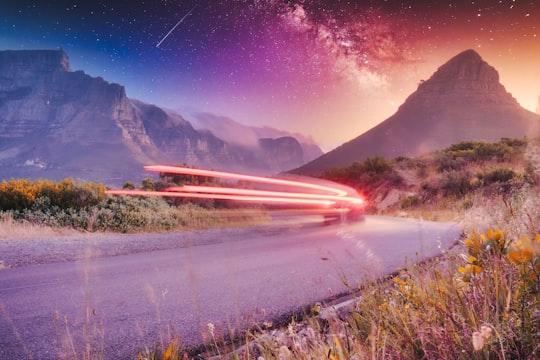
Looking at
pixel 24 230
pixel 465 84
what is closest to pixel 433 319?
pixel 24 230

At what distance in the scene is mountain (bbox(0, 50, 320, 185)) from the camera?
397 feet

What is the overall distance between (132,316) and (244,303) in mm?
1207

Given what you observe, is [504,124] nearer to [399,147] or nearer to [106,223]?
[399,147]

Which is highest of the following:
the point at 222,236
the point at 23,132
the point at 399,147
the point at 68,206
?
the point at 23,132

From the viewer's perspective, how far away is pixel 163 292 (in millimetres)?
4270

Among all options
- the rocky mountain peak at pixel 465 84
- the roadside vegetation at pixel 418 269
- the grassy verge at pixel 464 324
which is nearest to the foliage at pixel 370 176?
the roadside vegetation at pixel 418 269

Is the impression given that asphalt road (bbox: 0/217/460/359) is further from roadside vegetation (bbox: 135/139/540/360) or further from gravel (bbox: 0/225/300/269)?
gravel (bbox: 0/225/300/269)

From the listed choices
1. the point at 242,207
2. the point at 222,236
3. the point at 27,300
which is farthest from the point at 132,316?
the point at 242,207

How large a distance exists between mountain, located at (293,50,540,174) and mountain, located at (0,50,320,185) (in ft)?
205

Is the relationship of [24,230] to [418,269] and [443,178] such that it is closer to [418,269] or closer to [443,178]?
[418,269]

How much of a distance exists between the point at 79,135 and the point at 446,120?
456ft

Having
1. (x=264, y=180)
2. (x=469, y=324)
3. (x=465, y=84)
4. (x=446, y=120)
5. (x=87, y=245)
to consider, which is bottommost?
(x=87, y=245)

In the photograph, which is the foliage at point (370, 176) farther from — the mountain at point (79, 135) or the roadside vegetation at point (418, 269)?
the mountain at point (79, 135)

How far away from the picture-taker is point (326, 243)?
8742 millimetres
